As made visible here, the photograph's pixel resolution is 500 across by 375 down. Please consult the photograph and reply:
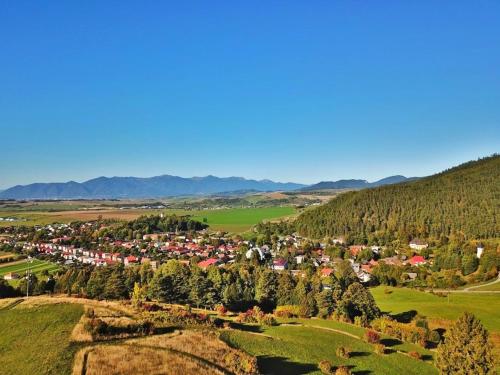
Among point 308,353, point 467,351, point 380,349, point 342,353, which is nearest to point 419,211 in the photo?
point 380,349

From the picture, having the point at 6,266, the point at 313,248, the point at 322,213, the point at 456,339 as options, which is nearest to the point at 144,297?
the point at 456,339

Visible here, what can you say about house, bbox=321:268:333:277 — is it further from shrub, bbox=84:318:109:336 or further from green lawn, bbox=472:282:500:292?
shrub, bbox=84:318:109:336

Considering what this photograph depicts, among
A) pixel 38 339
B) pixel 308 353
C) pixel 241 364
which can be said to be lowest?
pixel 308 353

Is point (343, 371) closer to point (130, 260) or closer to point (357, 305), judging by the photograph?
point (357, 305)

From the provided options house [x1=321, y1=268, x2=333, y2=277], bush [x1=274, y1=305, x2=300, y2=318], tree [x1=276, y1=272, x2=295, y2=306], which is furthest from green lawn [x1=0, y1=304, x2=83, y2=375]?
house [x1=321, y1=268, x2=333, y2=277]

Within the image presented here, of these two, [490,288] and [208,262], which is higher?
[208,262]

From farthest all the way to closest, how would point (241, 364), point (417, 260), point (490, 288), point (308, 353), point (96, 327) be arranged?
point (417, 260) → point (490, 288) → point (308, 353) → point (96, 327) → point (241, 364)

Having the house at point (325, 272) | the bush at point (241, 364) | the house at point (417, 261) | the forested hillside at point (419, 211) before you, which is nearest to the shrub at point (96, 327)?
the bush at point (241, 364)
